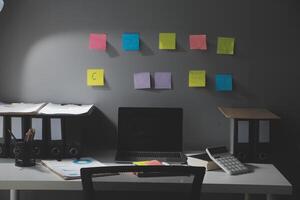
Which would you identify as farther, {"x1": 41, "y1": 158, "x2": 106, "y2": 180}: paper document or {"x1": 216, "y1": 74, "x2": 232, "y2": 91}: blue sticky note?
{"x1": 216, "y1": 74, "x2": 232, "y2": 91}: blue sticky note

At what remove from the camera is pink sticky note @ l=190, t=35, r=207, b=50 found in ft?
8.70

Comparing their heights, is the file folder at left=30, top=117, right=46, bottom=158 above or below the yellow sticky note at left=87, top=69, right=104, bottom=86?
below

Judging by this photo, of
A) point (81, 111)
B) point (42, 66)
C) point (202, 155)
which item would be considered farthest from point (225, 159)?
point (42, 66)

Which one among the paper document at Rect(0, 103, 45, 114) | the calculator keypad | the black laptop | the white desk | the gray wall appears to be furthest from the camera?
the gray wall

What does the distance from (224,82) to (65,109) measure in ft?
3.14

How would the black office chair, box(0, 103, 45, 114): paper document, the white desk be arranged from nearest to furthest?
the black office chair < the white desk < box(0, 103, 45, 114): paper document

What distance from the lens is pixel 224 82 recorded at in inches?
105

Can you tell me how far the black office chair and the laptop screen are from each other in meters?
0.87

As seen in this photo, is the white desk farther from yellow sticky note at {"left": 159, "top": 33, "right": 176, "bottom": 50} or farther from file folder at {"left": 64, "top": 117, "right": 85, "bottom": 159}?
yellow sticky note at {"left": 159, "top": 33, "right": 176, "bottom": 50}

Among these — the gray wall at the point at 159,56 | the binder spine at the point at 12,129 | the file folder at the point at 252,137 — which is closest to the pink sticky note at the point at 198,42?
the gray wall at the point at 159,56

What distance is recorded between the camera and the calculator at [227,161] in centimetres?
218

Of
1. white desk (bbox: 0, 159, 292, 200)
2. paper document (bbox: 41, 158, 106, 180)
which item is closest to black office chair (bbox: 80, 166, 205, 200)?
white desk (bbox: 0, 159, 292, 200)

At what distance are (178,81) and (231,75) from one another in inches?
12.7

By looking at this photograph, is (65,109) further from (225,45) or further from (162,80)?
(225,45)
